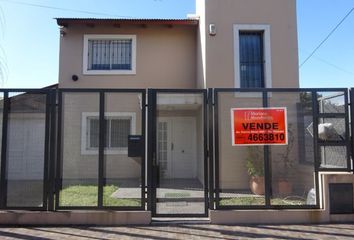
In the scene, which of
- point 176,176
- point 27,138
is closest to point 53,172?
point 27,138

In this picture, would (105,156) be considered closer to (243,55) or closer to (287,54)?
(243,55)

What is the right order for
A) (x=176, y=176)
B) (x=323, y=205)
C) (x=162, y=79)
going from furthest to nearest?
(x=162, y=79)
(x=176, y=176)
(x=323, y=205)

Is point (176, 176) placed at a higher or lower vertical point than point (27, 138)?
lower

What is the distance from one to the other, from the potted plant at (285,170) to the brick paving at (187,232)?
0.73 metres

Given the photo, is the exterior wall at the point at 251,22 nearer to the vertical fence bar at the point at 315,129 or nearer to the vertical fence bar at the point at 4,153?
the vertical fence bar at the point at 315,129

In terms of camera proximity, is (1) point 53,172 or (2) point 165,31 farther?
(2) point 165,31

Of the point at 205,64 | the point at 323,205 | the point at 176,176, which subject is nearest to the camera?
the point at 323,205

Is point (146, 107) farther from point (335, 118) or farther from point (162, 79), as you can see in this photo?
point (162, 79)

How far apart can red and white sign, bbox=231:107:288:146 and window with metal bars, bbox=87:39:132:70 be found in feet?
24.4

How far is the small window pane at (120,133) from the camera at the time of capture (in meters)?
6.93

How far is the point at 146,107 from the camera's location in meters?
6.94

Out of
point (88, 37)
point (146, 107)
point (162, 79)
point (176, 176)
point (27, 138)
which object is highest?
point (88, 37)

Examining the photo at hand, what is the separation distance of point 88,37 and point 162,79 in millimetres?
3285

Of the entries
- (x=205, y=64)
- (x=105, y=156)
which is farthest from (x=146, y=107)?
(x=205, y=64)
